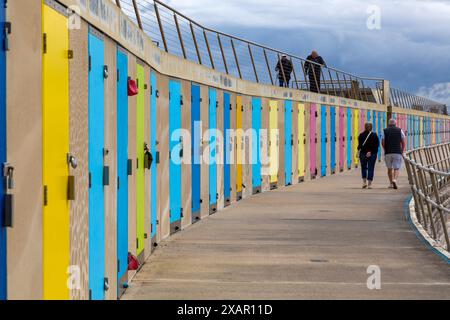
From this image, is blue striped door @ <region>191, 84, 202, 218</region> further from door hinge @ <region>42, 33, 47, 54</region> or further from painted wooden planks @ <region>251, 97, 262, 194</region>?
door hinge @ <region>42, 33, 47, 54</region>

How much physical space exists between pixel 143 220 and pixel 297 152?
48.5 feet

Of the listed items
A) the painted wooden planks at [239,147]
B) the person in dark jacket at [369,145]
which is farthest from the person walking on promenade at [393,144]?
the painted wooden planks at [239,147]

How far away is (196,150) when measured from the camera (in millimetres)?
15031

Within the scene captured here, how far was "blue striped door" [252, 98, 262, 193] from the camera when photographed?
20.6 m

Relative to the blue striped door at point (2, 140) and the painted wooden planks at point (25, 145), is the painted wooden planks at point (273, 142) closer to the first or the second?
the painted wooden planks at point (25, 145)

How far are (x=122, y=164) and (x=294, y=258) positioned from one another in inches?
104

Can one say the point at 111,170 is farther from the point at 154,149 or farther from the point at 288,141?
the point at 288,141

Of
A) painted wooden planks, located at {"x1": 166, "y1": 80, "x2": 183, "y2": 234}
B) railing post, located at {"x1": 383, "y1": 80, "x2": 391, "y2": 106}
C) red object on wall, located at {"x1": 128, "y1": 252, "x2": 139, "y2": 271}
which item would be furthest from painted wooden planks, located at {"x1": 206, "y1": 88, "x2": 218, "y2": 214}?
railing post, located at {"x1": 383, "y1": 80, "x2": 391, "y2": 106}

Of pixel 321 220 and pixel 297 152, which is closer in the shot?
pixel 321 220

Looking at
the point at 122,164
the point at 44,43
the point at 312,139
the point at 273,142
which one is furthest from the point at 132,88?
the point at 312,139

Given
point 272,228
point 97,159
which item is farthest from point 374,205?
point 97,159

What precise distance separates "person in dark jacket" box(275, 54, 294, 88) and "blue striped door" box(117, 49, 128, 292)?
15.5 m

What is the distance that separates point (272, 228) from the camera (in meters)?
13.7
